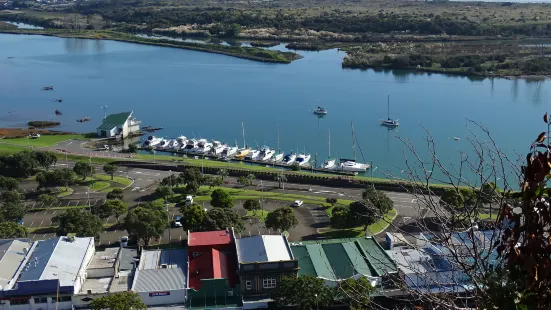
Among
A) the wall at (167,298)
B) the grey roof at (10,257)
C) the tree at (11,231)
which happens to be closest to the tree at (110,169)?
the tree at (11,231)

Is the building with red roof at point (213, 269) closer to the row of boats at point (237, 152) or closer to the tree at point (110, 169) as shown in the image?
the tree at point (110, 169)

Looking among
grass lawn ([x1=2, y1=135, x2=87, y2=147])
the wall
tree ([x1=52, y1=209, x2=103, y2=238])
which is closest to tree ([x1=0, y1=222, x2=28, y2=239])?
tree ([x1=52, y1=209, x2=103, y2=238])

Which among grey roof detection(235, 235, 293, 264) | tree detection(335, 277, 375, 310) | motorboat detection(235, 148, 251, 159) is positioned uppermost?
tree detection(335, 277, 375, 310)

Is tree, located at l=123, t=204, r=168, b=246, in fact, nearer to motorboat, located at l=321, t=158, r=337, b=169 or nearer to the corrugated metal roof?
the corrugated metal roof

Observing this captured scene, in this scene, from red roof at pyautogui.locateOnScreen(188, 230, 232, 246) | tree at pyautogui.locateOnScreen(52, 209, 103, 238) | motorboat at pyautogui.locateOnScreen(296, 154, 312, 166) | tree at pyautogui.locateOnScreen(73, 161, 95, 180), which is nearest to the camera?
red roof at pyautogui.locateOnScreen(188, 230, 232, 246)

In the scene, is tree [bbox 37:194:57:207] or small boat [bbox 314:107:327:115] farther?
small boat [bbox 314:107:327:115]

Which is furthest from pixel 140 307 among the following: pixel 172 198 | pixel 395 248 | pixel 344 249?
pixel 172 198

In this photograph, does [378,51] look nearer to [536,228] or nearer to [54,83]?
[54,83]
